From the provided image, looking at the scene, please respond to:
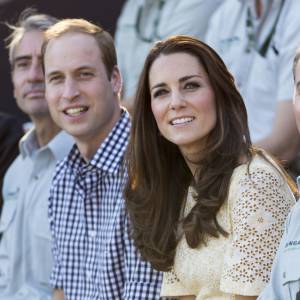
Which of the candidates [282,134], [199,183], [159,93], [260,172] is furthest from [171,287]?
[282,134]

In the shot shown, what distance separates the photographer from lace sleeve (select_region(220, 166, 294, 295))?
3100mm

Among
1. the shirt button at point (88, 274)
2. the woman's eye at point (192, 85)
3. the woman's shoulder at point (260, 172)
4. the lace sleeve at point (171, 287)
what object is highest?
the woman's eye at point (192, 85)

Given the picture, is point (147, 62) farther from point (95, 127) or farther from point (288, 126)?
point (288, 126)

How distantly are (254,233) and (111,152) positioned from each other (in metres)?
0.95

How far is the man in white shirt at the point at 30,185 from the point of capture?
4.50 metres

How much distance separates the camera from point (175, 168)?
3.55m

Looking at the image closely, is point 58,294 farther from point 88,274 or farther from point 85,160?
point 85,160

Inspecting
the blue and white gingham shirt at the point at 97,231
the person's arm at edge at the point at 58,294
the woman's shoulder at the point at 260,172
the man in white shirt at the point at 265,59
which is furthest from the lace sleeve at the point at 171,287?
the man in white shirt at the point at 265,59

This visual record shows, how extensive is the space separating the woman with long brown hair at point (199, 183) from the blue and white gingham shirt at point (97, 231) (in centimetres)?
18

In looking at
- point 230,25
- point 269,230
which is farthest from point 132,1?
point 269,230

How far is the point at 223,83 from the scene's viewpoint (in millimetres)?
3367

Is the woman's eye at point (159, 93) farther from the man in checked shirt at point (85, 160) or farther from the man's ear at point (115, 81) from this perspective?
the man's ear at point (115, 81)

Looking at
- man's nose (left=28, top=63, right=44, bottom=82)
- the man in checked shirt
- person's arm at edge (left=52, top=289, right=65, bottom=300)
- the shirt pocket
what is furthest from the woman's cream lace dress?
man's nose (left=28, top=63, right=44, bottom=82)

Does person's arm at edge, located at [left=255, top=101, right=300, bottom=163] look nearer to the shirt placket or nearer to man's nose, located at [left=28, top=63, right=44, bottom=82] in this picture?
the shirt placket
